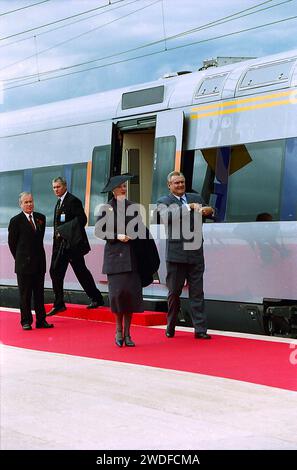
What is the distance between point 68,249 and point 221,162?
101 inches

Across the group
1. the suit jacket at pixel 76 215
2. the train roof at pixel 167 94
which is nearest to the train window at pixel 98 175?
the train roof at pixel 167 94

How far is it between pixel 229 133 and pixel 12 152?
5631 millimetres

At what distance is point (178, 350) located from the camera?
998 cm

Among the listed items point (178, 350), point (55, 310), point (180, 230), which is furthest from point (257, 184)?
point (55, 310)

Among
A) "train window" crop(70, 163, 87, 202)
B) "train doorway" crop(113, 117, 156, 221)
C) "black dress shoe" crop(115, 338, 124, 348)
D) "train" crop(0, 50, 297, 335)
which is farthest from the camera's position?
"train window" crop(70, 163, 87, 202)

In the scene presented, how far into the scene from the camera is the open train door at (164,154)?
1280 centimetres

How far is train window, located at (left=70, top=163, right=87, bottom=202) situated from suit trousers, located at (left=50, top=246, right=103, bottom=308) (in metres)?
1.53

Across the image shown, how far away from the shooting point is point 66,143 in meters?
15.2

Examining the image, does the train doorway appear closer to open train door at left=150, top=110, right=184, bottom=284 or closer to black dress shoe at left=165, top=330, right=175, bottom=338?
open train door at left=150, top=110, right=184, bottom=284

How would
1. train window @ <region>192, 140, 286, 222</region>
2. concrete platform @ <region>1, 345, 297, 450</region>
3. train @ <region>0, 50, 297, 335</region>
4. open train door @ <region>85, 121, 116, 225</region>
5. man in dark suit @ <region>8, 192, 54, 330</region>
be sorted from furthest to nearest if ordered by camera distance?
open train door @ <region>85, 121, 116, 225</region>, man in dark suit @ <region>8, 192, 54, 330</region>, train window @ <region>192, 140, 286, 222</region>, train @ <region>0, 50, 297, 335</region>, concrete platform @ <region>1, 345, 297, 450</region>

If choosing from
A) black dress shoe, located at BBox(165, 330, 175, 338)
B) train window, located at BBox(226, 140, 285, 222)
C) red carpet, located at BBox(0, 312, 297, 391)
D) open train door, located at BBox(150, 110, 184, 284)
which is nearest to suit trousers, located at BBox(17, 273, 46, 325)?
red carpet, located at BBox(0, 312, 297, 391)

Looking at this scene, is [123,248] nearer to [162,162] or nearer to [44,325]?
[44,325]

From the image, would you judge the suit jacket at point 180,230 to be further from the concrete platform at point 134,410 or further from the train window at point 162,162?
the train window at point 162,162

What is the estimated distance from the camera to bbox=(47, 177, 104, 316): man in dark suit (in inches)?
519
